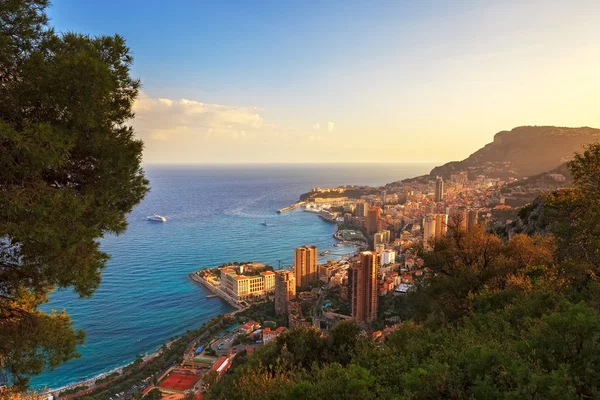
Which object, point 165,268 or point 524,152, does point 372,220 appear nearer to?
point 165,268

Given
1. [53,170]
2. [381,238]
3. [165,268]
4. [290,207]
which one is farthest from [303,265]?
[290,207]

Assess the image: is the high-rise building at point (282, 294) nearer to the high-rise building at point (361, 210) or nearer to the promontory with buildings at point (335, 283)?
the promontory with buildings at point (335, 283)

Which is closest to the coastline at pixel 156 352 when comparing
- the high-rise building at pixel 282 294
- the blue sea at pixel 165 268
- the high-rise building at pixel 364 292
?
the blue sea at pixel 165 268

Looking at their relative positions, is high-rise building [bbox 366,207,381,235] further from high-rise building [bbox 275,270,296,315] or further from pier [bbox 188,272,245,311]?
high-rise building [bbox 275,270,296,315]

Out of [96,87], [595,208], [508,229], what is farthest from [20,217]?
[508,229]

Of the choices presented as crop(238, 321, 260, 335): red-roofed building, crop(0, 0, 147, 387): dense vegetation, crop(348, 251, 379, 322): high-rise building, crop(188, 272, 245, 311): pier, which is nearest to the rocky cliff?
crop(348, 251, 379, 322): high-rise building
